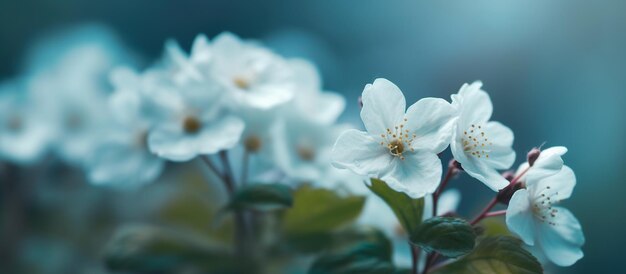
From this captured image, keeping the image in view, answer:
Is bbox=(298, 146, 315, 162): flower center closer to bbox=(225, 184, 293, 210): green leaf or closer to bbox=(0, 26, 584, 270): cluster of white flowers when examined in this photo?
bbox=(0, 26, 584, 270): cluster of white flowers

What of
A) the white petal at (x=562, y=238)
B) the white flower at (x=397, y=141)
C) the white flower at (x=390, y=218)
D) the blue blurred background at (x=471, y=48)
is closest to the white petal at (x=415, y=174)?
the white flower at (x=397, y=141)

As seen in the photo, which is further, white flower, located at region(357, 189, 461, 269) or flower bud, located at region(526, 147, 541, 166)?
white flower, located at region(357, 189, 461, 269)

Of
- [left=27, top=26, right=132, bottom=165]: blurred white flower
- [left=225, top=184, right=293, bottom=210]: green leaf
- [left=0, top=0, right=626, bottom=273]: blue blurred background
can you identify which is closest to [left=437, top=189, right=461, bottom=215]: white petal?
[left=225, top=184, right=293, bottom=210]: green leaf

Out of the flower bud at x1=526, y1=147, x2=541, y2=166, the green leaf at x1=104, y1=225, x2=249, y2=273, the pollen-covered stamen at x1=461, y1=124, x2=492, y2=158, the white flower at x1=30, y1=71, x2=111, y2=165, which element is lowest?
the flower bud at x1=526, y1=147, x2=541, y2=166

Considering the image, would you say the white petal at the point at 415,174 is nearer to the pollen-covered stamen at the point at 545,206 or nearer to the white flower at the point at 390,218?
the pollen-covered stamen at the point at 545,206

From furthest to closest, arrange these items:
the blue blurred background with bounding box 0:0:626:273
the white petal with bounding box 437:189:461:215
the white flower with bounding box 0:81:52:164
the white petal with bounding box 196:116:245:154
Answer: the blue blurred background with bounding box 0:0:626:273 < the white flower with bounding box 0:81:52:164 < the white petal with bounding box 437:189:461:215 < the white petal with bounding box 196:116:245:154

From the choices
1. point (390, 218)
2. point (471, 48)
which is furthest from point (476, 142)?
point (471, 48)
